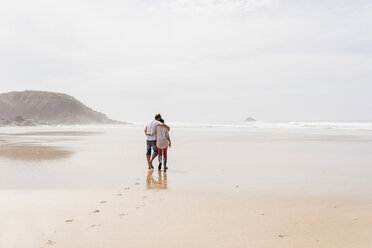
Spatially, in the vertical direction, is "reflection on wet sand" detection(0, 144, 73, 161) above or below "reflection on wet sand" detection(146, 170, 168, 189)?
above

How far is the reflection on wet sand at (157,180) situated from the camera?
29.3 feet

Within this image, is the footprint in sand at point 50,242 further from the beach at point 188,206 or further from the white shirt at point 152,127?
the white shirt at point 152,127

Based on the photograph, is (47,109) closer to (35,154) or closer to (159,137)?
(35,154)

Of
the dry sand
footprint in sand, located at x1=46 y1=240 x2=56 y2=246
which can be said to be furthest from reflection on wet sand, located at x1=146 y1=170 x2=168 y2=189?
footprint in sand, located at x1=46 y1=240 x2=56 y2=246

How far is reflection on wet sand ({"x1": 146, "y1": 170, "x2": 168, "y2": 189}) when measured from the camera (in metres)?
8.95

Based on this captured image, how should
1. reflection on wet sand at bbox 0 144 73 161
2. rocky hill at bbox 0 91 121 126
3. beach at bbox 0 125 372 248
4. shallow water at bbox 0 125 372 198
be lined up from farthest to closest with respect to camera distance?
rocky hill at bbox 0 91 121 126
reflection on wet sand at bbox 0 144 73 161
shallow water at bbox 0 125 372 198
beach at bbox 0 125 372 248

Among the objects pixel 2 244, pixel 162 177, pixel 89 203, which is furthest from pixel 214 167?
pixel 2 244

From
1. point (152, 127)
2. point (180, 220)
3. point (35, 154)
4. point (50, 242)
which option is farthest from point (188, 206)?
point (35, 154)

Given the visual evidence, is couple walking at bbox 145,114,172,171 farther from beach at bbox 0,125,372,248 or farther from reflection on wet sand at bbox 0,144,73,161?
reflection on wet sand at bbox 0,144,73,161

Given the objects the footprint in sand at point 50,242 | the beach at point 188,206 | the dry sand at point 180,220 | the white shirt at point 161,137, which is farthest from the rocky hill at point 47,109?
the footprint in sand at point 50,242

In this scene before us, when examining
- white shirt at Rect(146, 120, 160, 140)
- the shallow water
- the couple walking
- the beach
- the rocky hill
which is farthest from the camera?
the rocky hill

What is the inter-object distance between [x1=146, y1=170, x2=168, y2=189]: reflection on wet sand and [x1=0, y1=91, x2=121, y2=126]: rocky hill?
132329 millimetres

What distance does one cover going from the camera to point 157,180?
9859 millimetres

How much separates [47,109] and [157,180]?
15623 cm
